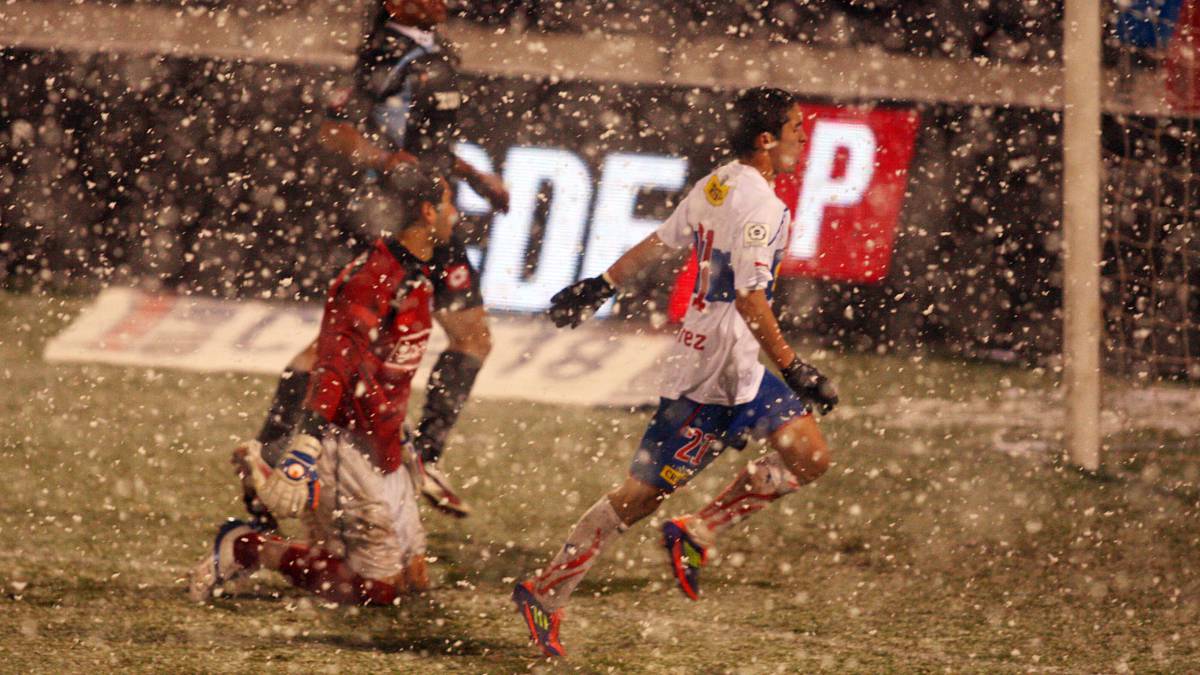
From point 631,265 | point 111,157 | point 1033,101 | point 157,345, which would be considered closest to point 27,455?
point 157,345

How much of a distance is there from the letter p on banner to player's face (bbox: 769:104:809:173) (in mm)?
4378

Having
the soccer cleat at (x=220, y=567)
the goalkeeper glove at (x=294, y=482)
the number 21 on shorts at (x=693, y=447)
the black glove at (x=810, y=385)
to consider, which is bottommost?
the soccer cleat at (x=220, y=567)

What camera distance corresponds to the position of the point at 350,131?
16.0ft

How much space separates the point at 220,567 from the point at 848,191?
17.2ft

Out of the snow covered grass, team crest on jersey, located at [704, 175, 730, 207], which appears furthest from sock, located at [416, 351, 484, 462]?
team crest on jersey, located at [704, 175, 730, 207]

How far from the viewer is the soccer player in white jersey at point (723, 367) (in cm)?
404

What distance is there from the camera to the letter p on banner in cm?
862

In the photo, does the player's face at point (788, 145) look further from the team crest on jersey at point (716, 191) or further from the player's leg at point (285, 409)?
the player's leg at point (285, 409)

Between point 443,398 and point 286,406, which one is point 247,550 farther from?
point 443,398

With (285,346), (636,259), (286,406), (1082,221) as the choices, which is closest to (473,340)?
(286,406)

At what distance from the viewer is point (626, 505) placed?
411cm

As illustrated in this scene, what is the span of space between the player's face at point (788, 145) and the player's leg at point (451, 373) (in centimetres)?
117

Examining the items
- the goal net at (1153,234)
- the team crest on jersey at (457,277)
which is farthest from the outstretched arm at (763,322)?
the goal net at (1153,234)

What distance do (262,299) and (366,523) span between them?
4649 mm
